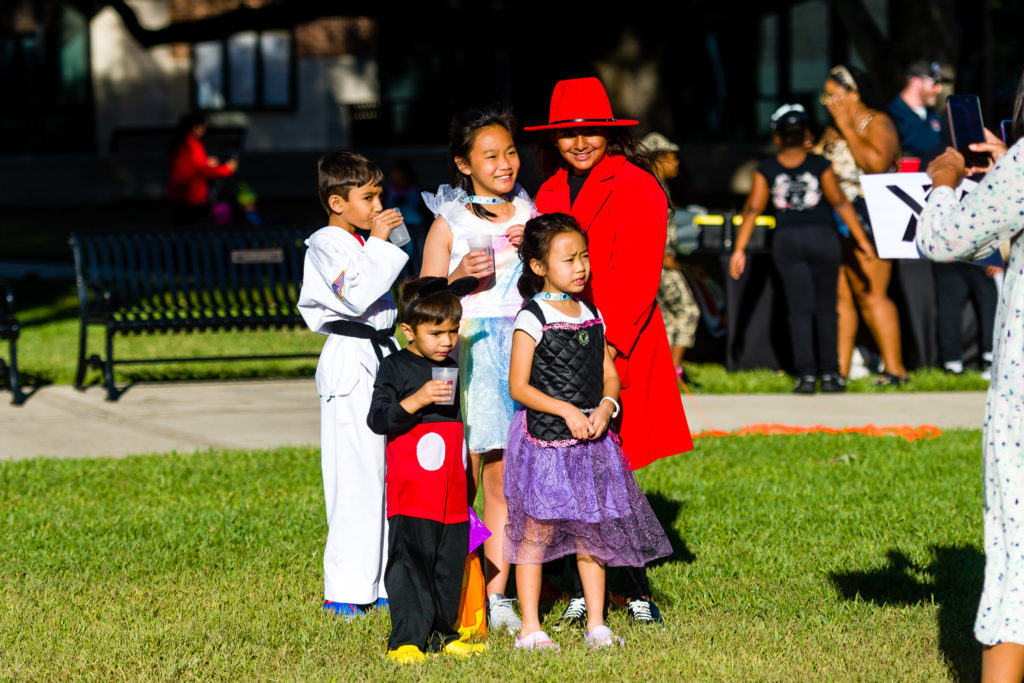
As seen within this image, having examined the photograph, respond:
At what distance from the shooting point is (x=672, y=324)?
10.4 meters

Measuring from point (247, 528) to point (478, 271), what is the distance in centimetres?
222

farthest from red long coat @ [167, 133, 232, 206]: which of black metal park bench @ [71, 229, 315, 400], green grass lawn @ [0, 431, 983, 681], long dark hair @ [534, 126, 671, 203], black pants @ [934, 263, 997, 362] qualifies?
long dark hair @ [534, 126, 671, 203]

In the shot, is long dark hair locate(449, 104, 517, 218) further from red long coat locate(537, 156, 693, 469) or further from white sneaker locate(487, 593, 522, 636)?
white sneaker locate(487, 593, 522, 636)

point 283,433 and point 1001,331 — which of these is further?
point 283,433

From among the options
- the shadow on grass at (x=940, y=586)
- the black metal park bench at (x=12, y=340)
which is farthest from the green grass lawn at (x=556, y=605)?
the black metal park bench at (x=12, y=340)

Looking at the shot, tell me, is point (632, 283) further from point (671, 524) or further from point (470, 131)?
point (671, 524)

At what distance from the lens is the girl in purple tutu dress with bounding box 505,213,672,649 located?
464cm

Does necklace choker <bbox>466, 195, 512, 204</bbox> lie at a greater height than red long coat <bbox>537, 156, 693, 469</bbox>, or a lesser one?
greater

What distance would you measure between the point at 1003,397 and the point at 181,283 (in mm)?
8047

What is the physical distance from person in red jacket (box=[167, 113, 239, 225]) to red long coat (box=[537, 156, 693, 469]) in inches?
515

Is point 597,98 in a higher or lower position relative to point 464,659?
higher

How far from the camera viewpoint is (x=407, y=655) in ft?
15.2

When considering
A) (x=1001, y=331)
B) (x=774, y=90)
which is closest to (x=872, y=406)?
(x=1001, y=331)

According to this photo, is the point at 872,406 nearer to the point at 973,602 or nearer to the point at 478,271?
the point at 973,602
